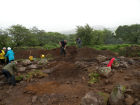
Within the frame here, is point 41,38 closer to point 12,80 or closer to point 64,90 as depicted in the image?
point 12,80

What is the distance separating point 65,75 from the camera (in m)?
4.98

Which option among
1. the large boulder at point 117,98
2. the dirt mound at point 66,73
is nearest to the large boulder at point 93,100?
the large boulder at point 117,98

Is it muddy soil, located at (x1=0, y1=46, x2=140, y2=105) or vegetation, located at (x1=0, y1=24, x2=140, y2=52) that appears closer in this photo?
muddy soil, located at (x1=0, y1=46, x2=140, y2=105)

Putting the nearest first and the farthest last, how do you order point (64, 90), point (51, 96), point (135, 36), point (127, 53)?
point (51, 96) < point (64, 90) < point (127, 53) < point (135, 36)

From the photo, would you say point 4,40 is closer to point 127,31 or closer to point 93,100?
point 93,100

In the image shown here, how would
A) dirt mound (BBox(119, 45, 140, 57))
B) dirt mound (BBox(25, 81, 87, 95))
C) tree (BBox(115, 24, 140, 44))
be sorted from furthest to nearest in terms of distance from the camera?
tree (BBox(115, 24, 140, 44))
dirt mound (BBox(119, 45, 140, 57))
dirt mound (BBox(25, 81, 87, 95))

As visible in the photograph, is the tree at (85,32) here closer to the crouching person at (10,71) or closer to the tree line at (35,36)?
the tree line at (35,36)

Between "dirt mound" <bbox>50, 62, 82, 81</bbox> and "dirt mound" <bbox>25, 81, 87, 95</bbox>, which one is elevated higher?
"dirt mound" <bbox>50, 62, 82, 81</bbox>

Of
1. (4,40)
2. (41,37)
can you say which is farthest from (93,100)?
(41,37)

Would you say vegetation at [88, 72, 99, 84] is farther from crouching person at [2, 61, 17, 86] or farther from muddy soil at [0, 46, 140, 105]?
crouching person at [2, 61, 17, 86]

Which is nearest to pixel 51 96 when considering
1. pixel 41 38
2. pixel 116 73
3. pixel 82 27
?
pixel 116 73

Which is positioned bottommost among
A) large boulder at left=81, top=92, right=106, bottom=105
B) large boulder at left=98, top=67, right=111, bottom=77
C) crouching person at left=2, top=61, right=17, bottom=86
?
large boulder at left=81, top=92, right=106, bottom=105

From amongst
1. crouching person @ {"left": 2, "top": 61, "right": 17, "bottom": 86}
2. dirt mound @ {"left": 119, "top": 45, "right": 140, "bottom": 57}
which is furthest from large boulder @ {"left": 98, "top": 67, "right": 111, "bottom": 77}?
dirt mound @ {"left": 119, "top": 45, "right": 140, "bottom": 57}

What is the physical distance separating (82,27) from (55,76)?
12818 millimetres
